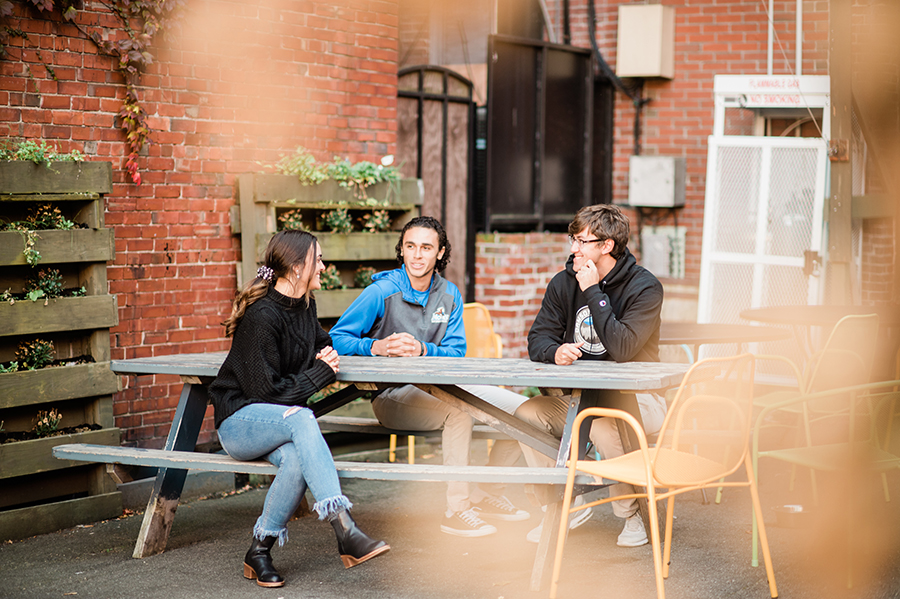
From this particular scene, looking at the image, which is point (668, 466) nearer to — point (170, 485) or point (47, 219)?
point (170, 485)

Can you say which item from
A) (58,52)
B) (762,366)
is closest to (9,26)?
(58,52)

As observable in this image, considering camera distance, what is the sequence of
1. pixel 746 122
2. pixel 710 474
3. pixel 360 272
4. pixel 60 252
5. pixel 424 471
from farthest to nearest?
pixel 746 122
pixel 360 272
pixel 60 252
pixel 424 471
pixel 710 474

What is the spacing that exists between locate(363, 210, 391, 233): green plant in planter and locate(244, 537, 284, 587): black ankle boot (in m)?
2.63

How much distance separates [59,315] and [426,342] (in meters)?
1.74

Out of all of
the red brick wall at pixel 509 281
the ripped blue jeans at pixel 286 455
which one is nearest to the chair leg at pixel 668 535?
the ripped blue jeans at pixel 286 455

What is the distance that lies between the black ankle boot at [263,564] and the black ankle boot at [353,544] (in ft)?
0.98

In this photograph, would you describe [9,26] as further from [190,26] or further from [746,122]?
[746,122]

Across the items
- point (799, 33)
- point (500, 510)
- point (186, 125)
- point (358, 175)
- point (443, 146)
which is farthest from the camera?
point (799, 33)

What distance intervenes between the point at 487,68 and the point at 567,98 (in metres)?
1.04

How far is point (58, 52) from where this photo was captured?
500 cm

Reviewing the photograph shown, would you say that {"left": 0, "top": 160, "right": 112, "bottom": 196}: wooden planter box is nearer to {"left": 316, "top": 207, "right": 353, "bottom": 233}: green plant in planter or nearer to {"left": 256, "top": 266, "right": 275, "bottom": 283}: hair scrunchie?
{"left": 256, "top": 266, "right": 275, "bottom": 283}: hair scrunchie

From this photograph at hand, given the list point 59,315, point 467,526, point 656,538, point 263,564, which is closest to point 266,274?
point 263,564

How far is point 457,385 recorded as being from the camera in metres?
4.19

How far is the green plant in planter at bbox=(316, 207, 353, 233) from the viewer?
19.7 ft
